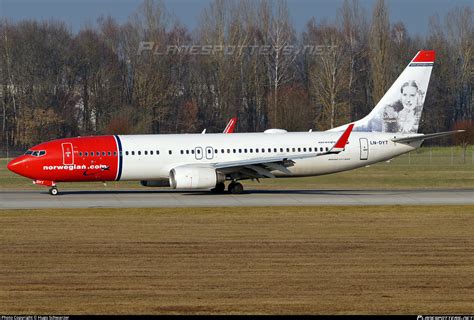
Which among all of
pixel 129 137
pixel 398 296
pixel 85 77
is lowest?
pixel 398 296

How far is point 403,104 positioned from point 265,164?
863cm

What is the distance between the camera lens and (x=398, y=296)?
679 inches

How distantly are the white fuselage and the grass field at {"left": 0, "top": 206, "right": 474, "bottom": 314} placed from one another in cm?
782

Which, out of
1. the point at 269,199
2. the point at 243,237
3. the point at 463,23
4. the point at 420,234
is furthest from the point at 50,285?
the point at 463,23

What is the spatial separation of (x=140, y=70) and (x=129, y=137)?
54.4 metres

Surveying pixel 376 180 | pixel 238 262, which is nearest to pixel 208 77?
pixel 376 180

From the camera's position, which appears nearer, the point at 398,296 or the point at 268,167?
the point at 398,296

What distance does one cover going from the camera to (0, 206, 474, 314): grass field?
54.9 ft

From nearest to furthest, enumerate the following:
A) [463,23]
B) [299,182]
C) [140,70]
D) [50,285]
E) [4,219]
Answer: [50,285] < [4,219] < [299,182] < [140,70] < [463,23]

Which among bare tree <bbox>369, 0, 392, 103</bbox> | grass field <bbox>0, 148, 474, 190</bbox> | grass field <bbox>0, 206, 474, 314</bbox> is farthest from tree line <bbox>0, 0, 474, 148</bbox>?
grass field <bbox>0, 206, 474, 314</bbox>

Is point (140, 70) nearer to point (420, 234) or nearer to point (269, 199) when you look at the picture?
point (269, 199)

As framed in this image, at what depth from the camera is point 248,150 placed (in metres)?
40.7

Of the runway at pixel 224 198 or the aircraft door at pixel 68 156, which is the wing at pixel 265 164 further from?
the aircraft door at pixel 68 156

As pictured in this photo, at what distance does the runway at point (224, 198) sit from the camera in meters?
35.3
